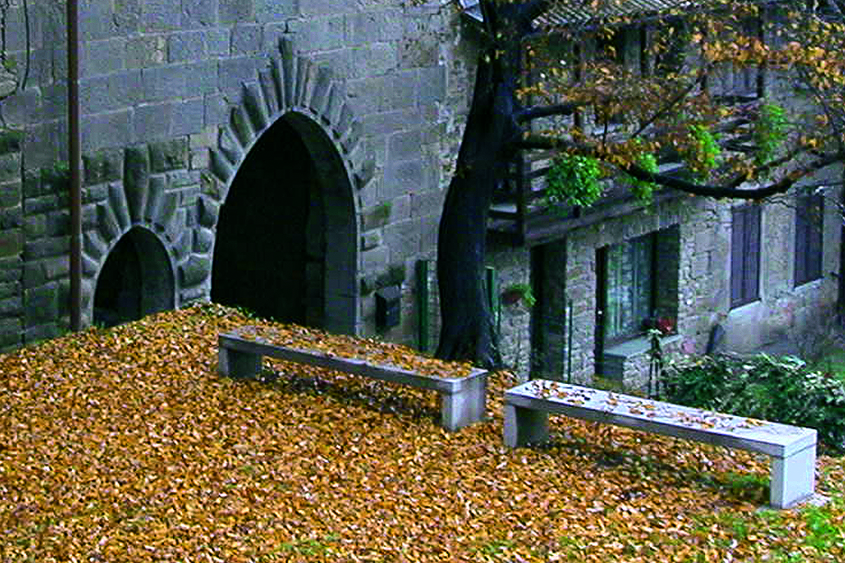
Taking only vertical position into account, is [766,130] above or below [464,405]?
above

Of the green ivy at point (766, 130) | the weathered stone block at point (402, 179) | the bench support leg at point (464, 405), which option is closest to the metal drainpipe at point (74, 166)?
the bench support leg at point (464, 405)

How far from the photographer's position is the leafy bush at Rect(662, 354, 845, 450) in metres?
15.6

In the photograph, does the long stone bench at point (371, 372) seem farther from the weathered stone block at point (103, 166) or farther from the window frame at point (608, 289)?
the window frame at point (608, 289)

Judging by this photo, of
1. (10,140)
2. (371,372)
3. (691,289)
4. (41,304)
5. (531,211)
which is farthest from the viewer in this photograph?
(691,289)

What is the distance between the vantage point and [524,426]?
1284 cm

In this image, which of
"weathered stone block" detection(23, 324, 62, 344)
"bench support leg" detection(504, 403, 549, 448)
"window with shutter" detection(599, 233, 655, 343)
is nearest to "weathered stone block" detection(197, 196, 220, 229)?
"weathered stone block" detection(23, 324, 62, 344)

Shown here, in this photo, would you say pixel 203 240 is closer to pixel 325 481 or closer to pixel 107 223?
pixel 107 223

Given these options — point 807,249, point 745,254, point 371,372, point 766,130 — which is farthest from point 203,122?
point 807,249

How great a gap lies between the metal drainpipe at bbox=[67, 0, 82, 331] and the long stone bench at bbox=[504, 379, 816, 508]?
468cm

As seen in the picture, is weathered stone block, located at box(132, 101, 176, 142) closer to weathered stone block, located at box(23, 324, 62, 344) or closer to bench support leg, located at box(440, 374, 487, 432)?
weathered stone block, located at box(23, 324, 62, 344)

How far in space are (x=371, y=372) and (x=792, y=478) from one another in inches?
125

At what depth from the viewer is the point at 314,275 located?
19.9 meters

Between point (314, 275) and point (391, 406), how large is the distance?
651cm

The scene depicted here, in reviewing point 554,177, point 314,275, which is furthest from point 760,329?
point 314,275
